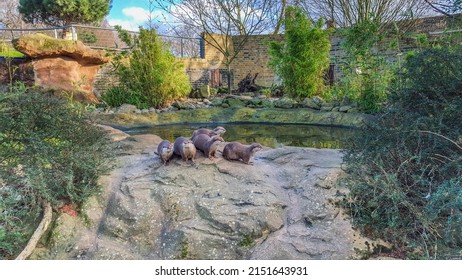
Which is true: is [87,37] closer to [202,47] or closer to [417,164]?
[202,47]

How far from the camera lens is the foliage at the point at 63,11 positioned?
56.7 ft

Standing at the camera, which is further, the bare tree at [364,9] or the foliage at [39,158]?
the bare tree at [364,9]

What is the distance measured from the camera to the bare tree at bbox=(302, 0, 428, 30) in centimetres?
1473

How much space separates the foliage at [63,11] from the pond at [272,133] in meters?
Result: 10.7

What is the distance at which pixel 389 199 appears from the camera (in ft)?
9.65

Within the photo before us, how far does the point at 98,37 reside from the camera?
1666 cm

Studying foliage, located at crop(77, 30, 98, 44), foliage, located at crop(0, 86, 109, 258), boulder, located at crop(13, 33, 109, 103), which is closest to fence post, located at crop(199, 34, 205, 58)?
foliage, located at crop(77, 30, 98, 44)

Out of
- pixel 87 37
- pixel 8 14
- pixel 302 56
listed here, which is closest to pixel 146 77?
pixel 302 56

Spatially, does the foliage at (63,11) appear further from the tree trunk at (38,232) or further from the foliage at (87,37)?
the tree trunk at (38,232)

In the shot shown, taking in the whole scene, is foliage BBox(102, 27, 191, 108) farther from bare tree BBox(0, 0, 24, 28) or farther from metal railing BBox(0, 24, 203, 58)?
bare tree BBox(0, 0, 24, 28)

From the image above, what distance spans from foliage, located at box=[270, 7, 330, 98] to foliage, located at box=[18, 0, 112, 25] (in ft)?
35.4

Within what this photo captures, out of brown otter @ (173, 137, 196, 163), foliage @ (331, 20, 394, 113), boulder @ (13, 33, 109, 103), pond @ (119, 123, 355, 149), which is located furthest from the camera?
boulder @ (13, 33, 109, 103)

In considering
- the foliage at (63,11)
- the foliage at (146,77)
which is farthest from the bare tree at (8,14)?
the foliage at (146,77)

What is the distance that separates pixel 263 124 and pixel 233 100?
7.06 feet
